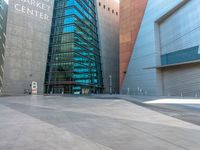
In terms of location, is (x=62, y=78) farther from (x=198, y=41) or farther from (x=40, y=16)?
(x=198, y=41)

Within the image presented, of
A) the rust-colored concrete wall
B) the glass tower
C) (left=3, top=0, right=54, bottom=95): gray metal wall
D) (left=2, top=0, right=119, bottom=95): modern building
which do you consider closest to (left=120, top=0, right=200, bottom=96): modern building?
the rust-colored concrete wall

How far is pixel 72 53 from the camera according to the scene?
56.2 meters

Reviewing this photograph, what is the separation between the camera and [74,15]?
58.4 meters

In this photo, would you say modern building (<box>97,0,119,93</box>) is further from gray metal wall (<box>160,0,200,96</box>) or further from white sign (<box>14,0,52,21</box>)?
gray metal wall (<box>160,0,200,96</box>)

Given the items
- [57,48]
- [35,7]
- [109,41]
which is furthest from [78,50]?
[35,7]

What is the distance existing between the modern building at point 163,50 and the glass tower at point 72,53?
16619mm

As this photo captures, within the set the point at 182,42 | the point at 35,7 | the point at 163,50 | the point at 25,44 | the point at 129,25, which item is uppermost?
the point at 35,7

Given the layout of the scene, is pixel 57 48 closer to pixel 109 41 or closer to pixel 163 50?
pixel 109 41

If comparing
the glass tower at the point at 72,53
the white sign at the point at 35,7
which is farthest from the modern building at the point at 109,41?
the white sign at the point at 35,7

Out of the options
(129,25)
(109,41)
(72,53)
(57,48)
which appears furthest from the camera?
(109,41)

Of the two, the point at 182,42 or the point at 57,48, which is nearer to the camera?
the point at 182,42

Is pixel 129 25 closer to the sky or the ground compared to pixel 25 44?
closer to the sky

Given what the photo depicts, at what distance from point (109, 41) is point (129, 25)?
25.0 meters

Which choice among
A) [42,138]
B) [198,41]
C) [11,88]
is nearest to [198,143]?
[42,138]
